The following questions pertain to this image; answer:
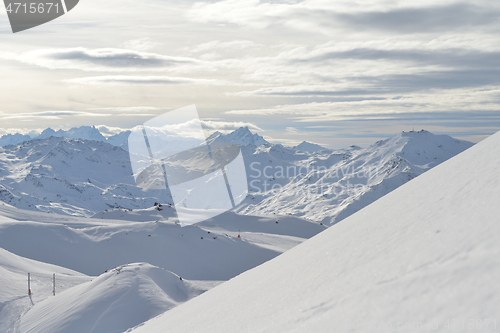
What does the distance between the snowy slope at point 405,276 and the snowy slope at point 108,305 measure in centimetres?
1205

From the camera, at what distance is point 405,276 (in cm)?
339

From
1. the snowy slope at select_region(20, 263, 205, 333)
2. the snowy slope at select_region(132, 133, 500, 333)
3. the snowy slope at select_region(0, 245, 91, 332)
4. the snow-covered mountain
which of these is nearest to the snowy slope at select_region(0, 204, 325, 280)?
the snow-covered mountain

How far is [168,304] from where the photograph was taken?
1945cm

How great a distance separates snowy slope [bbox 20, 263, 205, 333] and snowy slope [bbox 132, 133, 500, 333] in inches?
474

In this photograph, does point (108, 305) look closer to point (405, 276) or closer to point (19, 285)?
point (19, 285)

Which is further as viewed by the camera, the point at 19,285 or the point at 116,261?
the point at 116,261

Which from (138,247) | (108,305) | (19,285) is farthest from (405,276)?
(138,247)

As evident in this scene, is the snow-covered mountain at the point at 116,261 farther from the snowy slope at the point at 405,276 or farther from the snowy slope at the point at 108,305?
the snowy slope at the point at 405,276

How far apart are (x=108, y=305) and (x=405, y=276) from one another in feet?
57.6

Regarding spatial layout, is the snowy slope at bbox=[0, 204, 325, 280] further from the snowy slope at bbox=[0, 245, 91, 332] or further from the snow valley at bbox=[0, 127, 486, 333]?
the snowy slope at bbox=[0, 245, 91, 332]

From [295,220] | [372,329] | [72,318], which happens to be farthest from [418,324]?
[295,220]

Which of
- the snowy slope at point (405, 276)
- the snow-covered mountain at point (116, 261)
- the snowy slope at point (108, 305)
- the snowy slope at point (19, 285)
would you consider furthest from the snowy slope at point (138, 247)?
the snowy slope at point (405, 276)

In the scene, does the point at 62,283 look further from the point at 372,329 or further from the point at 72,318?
the point at 372,329

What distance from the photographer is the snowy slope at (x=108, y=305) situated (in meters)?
16.2
